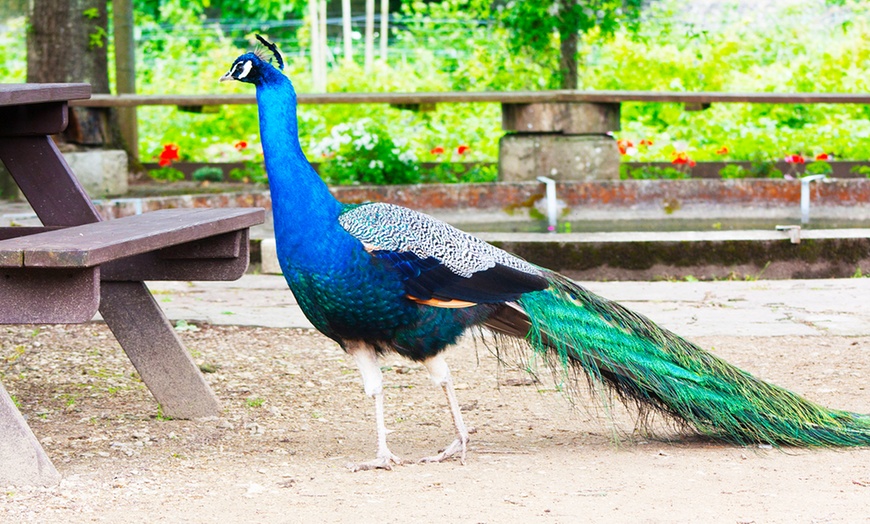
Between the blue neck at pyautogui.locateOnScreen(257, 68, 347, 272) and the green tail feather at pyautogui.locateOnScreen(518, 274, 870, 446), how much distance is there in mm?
702

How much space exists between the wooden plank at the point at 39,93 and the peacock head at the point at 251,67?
641 mm

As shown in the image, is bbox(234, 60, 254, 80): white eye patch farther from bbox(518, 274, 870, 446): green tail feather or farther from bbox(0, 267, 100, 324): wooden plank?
bbox(518, 274, 870, 446): green tail feather

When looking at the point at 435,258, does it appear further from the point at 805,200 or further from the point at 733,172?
the point at 733,172

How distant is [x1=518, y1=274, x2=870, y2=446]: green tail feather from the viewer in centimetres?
355

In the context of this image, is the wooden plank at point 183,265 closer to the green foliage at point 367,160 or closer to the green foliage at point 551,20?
the green foliage at point 367,160

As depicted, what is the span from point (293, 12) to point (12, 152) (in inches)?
652

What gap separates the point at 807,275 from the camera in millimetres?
6586

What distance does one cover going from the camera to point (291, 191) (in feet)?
11.0

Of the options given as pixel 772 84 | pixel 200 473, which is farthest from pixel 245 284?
pixel 772 84

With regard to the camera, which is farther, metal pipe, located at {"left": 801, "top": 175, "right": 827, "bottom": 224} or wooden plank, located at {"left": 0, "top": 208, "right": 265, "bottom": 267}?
metal pipe, located at {"left": 801, "top": 175, "right": 827, "bottom": 224}

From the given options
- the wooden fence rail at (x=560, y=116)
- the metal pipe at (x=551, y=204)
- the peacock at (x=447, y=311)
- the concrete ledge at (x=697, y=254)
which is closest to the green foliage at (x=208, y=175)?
the wooden fence rail at (x=560, y=116)

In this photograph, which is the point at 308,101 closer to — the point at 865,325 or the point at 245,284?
the point at 245,284

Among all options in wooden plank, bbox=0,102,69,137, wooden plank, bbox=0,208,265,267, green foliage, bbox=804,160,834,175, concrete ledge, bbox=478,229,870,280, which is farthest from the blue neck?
green foliage, bbox=804,160,834,175

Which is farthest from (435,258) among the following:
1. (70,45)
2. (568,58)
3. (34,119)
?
(568,58)
